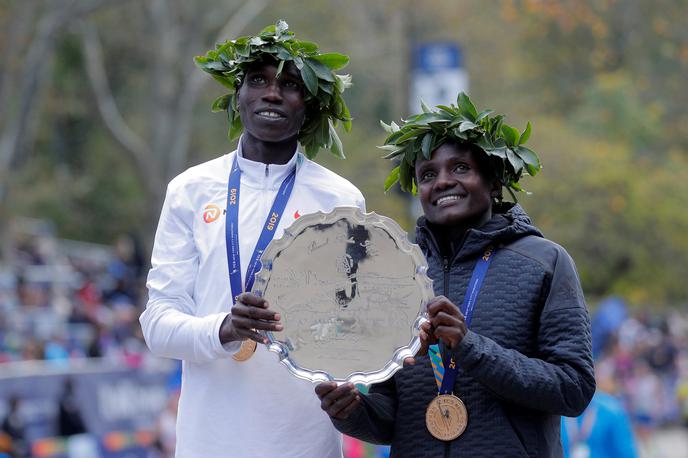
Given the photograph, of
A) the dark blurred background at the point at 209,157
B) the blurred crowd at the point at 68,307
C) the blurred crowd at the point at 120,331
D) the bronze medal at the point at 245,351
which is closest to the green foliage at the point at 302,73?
the bronze medal at the point at 245,351

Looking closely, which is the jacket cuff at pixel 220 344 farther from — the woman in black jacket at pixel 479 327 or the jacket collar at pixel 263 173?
the jacket collar at pixel 263 173

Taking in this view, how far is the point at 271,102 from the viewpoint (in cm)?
475

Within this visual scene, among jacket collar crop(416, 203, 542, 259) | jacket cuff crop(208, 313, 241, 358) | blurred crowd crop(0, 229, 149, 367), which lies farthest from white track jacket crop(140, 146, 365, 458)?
blurred crowd crop(0, 229, 149, 367)

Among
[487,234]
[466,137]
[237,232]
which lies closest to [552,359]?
[487,234]

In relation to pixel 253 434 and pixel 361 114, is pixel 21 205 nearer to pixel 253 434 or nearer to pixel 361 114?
pixel 361 114

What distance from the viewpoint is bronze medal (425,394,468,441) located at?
14.2 feet

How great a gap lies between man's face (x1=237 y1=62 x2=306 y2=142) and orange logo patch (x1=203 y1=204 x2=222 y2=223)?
0.31 m

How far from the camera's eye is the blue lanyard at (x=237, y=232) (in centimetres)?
455

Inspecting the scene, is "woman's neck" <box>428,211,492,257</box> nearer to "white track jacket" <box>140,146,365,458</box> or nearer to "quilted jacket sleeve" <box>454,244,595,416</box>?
"quilted jacket sleeve" <box>454,244,595,416</box>

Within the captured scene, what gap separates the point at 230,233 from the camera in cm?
459

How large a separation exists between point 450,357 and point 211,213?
1.03 metres

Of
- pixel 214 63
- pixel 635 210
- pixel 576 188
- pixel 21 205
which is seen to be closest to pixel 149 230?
pixel 21 205

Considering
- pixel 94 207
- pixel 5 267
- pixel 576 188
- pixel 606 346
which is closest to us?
pixel 606 346

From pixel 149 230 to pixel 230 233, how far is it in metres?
21.4
